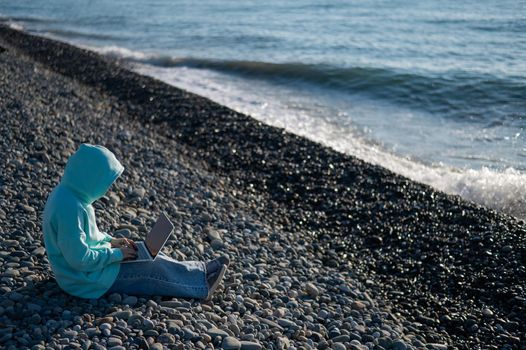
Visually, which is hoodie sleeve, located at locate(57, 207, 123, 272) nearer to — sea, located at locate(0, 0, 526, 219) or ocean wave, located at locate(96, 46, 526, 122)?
sea, located at locate(0, 0, 526, 219)

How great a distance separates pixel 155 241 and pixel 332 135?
31.3 feet

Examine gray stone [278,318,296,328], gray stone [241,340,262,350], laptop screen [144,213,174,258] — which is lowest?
gray stone [278,318,296,328]

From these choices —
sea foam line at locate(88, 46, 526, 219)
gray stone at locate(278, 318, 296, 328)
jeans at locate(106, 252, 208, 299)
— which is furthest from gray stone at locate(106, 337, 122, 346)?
sea foam line at locate(88, 46, 526, 219)

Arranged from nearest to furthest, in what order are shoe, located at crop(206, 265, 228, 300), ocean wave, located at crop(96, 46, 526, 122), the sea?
shoe, located at crop(206, 265, 228, 300)
the sea
ocean wave, located at crop(96, 46, 526, 122)

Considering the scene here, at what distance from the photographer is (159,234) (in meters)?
5.45

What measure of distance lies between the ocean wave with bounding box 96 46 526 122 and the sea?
52 millimetres

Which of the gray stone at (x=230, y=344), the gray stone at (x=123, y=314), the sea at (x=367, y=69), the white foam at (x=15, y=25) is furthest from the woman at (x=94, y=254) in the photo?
the white foam at (x=15, y=25)

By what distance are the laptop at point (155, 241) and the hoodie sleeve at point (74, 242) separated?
0.46m

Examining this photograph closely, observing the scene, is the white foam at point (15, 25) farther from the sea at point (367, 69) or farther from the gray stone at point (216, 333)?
the gray stone at point (216, 333)

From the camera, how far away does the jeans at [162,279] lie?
218 inches

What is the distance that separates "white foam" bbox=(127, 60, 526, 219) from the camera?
1089 cm

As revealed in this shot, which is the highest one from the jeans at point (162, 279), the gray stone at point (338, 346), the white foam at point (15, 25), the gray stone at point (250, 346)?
the white foam at point (15, 25)

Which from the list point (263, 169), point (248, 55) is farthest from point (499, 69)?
point (263, 169)

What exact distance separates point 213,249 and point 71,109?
6.57 meters
